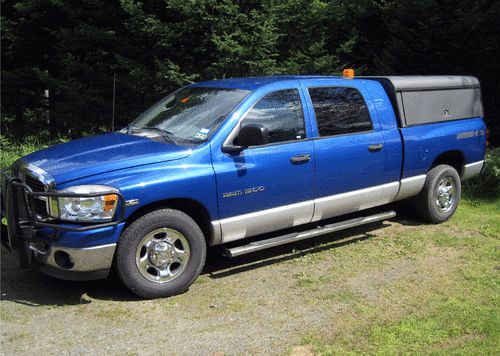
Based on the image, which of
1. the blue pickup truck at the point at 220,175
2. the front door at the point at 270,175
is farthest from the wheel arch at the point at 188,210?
the front door at the point at 270,175

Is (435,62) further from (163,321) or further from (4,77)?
(4,77)

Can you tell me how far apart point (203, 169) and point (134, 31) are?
673 centimetres

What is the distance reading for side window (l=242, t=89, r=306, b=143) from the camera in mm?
5074

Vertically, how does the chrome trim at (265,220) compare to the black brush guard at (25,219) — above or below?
below

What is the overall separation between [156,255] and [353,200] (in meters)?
2.28

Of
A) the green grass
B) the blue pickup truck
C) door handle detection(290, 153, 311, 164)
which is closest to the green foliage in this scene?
the blue pickup truck

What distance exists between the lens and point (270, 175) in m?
4.98

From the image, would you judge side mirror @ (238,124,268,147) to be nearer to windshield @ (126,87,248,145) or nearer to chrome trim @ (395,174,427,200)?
windshield @ (126,87,248,145)

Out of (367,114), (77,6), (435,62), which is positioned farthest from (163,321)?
(77,6)

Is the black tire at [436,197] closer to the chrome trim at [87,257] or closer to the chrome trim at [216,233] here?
the chrome trim at [216,233]

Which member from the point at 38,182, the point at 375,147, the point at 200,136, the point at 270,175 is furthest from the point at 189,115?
the point at 375,147

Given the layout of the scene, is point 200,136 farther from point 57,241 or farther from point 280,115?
point 57,241

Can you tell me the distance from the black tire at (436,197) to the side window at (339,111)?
133cm

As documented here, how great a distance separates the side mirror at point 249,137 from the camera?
4.66m
